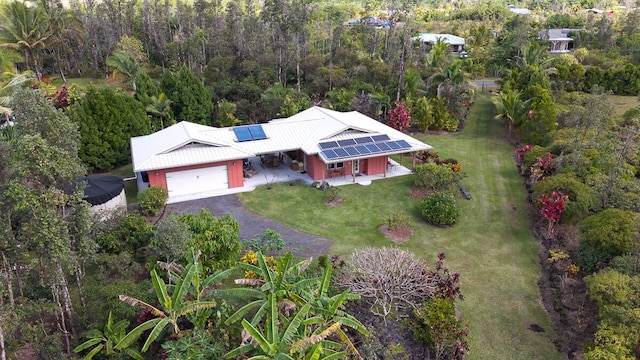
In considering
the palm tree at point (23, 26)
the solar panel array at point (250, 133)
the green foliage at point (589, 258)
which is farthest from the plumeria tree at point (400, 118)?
the palm tree at point (23, 26)

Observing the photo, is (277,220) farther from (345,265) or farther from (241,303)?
(241,303)

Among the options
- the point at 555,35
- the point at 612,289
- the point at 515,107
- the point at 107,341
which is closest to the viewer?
the point at 107,341

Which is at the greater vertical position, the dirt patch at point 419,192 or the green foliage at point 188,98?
the green foliage at point 188,98

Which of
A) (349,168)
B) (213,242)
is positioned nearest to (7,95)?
(213,242)

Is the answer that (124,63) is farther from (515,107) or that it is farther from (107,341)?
(515,107)

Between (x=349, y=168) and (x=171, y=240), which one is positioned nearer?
(x=171, y=240)

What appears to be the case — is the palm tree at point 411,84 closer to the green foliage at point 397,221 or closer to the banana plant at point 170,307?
the green foliage at point 397,221

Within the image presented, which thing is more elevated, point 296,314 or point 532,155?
point 296,314
